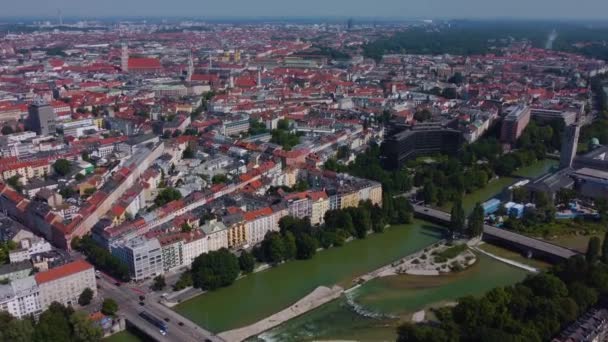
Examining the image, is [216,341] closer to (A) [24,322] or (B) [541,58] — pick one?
(A) [24,322]

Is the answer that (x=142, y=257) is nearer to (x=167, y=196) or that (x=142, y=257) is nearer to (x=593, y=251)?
(x=167, y=196)

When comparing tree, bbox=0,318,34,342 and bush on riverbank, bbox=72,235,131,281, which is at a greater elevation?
tree, bbox=0,318,34,342

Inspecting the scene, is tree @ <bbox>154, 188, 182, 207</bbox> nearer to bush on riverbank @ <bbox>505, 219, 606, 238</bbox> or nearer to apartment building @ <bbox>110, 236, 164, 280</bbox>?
apartment building @ <bbox>110, 236, 164, 280</bbox>

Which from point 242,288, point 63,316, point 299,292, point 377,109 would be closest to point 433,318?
point 299,292

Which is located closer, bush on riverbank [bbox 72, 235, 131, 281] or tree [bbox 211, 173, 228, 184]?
bush on riverbank [bbox 72, 235, 131, 281]

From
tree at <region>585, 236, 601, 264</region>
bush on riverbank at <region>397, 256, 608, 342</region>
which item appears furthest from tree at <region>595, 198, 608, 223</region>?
bush on riverbank at <region>397, 256, 608, 342</region>
